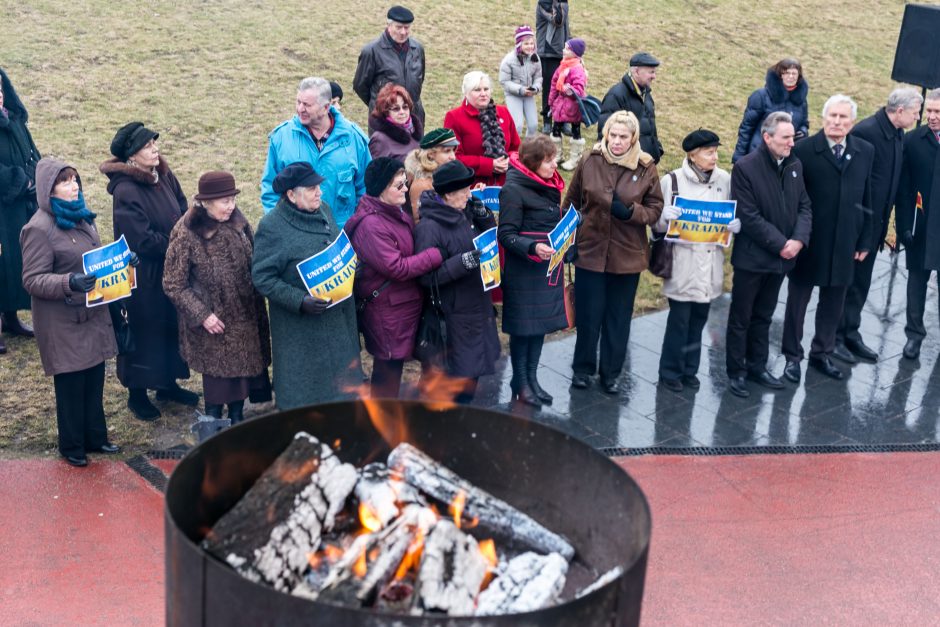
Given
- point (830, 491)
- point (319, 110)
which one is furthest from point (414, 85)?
point (830, 491)

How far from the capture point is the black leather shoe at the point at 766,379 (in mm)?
8617

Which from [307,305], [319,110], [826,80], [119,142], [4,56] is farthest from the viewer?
[826,80]

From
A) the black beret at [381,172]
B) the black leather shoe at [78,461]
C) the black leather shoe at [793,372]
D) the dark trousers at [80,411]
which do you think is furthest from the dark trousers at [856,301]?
the black leather shoe at [78,461]

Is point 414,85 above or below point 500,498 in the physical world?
above

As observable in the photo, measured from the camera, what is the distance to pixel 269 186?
25.3 feet

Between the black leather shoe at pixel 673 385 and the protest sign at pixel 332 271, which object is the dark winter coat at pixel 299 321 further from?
the black leather shoe at pixel 673 385

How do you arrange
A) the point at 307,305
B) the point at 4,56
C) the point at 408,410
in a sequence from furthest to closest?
the point at 4,56 < the point at 307,305 < the point at 408,410

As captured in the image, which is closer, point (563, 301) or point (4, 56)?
point (563, 301)

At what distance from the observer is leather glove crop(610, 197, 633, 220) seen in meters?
7.75

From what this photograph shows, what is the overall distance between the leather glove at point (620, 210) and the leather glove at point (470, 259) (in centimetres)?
126

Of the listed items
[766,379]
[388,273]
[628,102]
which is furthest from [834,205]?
Result: [388,273]

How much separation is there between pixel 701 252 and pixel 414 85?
3521mm

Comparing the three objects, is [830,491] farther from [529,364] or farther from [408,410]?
[408,410]

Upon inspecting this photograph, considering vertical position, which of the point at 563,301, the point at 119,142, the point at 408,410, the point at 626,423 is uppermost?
the point at 119,142
